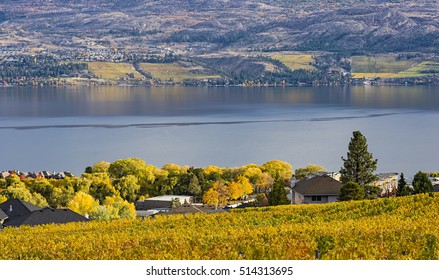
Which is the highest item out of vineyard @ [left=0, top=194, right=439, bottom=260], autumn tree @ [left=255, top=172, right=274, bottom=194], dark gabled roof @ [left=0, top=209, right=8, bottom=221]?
vineyard @ [left=0, top=194, right=439, bottom=260]

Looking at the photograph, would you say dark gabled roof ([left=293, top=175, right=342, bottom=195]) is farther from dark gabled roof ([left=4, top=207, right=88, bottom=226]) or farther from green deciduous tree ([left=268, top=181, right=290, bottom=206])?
dark gabled roof ([left=4, top=207, right=88, bottom=226])

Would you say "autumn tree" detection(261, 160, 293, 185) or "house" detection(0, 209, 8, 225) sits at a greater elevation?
"house" detection(0, 209, 8, 225)

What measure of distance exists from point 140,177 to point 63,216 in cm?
2505

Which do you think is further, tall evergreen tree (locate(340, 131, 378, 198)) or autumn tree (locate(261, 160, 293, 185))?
autumn tree (locate(261, 160, 293, 185))

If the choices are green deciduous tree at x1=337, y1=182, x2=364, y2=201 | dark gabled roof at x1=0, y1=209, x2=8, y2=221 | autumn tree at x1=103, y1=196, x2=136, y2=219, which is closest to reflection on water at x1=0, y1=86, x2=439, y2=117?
autumn tree at x1=103, y1=196, x2=136, y2=219

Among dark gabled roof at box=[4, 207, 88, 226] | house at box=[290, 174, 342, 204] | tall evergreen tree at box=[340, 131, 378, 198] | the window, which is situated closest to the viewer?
→ dark gabled roof at box=[4, 207, 88, 226]

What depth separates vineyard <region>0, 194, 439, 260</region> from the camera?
38.7ft

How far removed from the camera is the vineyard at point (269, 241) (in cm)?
1179

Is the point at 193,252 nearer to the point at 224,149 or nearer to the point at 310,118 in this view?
the point at 224,149

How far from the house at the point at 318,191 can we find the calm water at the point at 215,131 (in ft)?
105

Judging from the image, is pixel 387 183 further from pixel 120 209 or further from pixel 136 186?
pixel 120 209

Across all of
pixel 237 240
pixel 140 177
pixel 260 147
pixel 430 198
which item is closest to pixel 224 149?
pixel 260 147

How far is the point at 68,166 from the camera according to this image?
7275 cm

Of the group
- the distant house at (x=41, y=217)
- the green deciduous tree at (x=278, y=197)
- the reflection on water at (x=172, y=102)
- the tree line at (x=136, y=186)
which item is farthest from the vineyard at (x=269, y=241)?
the reflection on water at (x=172, y=102)
